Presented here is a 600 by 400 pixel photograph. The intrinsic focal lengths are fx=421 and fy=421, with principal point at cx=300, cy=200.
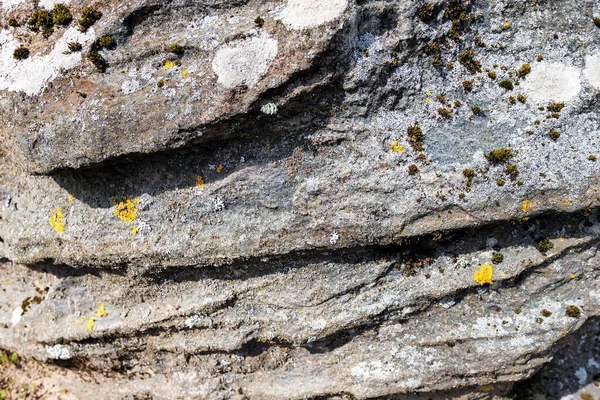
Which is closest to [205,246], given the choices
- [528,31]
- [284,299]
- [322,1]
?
[284,299]

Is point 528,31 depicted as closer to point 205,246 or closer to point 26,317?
point 205,246

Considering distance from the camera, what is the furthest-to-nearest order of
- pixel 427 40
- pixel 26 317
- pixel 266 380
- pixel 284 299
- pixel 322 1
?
pixel 26 317 → pixel 266 380 → pixel 284 299 → pixel 427 40 → pixel 322 1

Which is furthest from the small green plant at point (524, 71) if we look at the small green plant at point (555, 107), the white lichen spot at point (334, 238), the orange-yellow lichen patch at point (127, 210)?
the orange-yellow lichen patch at point (127, 210)

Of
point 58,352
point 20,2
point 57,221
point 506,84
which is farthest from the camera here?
point 58,352

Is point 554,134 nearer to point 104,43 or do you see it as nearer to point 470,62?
point 470,62

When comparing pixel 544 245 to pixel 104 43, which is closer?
pixel 104 43

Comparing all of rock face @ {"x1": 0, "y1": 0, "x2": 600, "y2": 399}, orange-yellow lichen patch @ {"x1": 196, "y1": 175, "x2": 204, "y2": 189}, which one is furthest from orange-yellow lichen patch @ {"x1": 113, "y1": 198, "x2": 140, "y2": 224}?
orange-yellow lichen patch @ {"x1": 196, "y1": 175, "x2": 204, "y2": 189}

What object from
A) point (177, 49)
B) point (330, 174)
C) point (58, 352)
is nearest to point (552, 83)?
point (330, 174)
